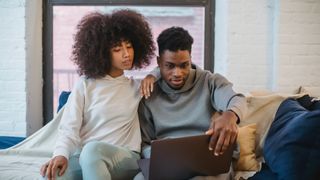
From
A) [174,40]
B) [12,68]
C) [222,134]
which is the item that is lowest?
[222,134]

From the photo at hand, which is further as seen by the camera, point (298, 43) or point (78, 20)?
point (78, 20)

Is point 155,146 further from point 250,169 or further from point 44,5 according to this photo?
point 44,5

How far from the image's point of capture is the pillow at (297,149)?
1.35 metres

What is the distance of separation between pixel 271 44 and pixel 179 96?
42.4 inches

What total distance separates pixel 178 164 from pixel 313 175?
19.4 inches

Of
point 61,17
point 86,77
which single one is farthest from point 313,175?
point 61,17

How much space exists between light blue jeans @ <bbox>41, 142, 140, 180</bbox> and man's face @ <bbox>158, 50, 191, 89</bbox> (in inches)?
14.9

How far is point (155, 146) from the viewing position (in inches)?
51.8

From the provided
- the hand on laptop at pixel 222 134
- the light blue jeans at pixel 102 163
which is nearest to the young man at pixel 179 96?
the light blue jeans at pixel 102 163

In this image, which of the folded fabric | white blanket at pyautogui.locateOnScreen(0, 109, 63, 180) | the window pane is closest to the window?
the window pane

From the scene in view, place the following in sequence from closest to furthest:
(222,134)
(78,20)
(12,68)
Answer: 1. (222,134)
2. (12,68)
3. (78,20)

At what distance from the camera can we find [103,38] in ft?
5.75

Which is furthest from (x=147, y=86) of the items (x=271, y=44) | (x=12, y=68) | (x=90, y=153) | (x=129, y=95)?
(x=12, y=68)

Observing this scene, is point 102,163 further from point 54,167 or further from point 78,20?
point 78,20
